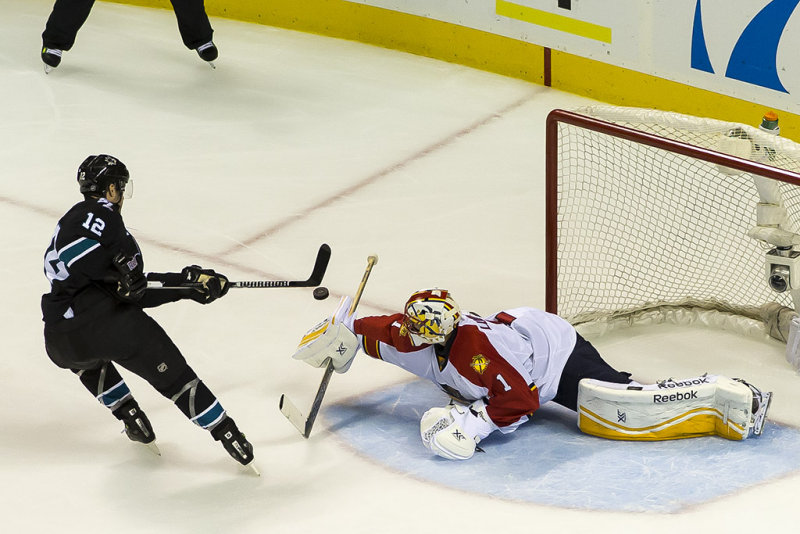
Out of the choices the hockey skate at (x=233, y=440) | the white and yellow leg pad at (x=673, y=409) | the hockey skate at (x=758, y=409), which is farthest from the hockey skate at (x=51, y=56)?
the hockey skate at (x=758, y=409)

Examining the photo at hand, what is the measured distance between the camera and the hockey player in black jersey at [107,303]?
337 centimetres

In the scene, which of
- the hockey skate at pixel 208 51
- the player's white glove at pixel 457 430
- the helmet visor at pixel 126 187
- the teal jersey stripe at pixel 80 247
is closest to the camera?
the teal jersey stripe at pixel 80 247

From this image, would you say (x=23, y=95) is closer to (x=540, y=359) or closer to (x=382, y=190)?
(x=382, y=190)

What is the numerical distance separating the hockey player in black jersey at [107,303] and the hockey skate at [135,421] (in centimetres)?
19

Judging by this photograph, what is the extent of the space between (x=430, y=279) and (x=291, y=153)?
4.41ft

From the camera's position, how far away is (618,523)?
10.9ft

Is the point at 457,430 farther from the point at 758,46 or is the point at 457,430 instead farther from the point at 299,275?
the point at 758,46

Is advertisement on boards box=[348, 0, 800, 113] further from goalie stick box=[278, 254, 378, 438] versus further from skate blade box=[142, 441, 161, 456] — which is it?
skate blade box=[142, 441, 161, 456]

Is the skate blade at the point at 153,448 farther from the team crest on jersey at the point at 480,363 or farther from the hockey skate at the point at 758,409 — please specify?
the hockey skate at the point at 758,409

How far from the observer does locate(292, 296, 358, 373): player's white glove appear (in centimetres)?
387

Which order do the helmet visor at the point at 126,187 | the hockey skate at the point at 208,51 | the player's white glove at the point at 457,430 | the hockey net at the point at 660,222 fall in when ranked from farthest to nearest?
the hockey skate at the point at 208,51 → the hockey net at the point at 660,222 → the player's white glove at the point at 457,430 → the helmet visor at the point at 126,187

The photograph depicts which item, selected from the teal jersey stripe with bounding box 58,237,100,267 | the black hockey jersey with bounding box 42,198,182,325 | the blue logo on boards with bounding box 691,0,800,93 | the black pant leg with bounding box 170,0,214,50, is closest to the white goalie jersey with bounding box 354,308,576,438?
the black hockey jersey with bounding box 42,198,182,325

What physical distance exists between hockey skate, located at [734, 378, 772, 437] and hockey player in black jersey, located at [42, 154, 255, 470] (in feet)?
4.56

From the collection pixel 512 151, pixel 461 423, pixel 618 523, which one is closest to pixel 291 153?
pixel 512 151
